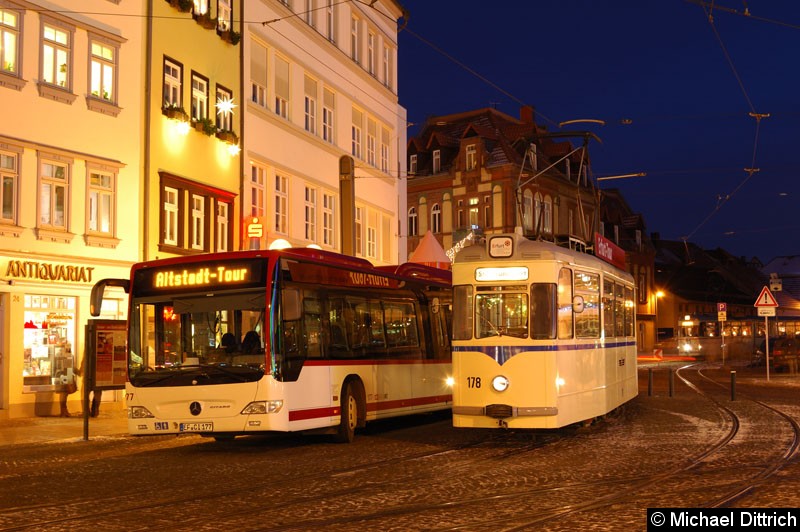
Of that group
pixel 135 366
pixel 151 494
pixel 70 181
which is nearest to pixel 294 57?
pixel 70 181

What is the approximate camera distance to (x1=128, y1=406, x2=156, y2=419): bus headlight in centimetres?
1564

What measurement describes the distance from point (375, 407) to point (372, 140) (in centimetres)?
2480

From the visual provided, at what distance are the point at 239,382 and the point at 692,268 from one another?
296 feet

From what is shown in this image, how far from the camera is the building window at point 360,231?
39688 mm

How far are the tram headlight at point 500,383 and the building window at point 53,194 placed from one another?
11.8 metres

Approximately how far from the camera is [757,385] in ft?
118

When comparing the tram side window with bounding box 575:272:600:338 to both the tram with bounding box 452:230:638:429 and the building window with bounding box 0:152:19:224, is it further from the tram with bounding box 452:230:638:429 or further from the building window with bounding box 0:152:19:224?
the building window with bounding box 0:152:19:224

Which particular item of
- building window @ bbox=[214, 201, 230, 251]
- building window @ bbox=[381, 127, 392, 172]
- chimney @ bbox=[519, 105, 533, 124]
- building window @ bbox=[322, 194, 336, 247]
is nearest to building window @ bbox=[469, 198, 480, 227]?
chimney @ bbox=[519, 105, 533, 124]

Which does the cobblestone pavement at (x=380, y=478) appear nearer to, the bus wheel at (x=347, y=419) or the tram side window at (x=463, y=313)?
the bus wheel at (x=347, y=419)

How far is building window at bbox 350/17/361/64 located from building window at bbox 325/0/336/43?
6.37 ft

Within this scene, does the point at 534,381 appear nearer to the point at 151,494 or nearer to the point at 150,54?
the point at 151,494

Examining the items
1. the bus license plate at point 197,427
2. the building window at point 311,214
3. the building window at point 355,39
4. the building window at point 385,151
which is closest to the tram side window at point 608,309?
the bus license plate at point 197,427

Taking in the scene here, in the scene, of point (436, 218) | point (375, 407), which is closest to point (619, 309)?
point (375, 407)

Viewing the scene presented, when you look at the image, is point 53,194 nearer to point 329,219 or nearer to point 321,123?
point 321,123
